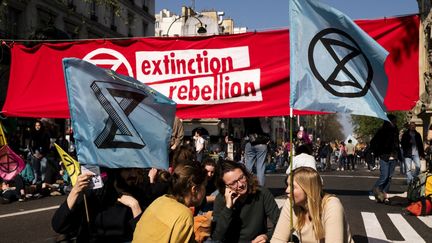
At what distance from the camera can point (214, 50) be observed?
901 cm

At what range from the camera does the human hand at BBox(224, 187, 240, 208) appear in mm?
4621

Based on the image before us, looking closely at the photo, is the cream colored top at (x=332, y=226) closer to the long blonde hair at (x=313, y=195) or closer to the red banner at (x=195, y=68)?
the long blonde hair at (x=313, y=195)

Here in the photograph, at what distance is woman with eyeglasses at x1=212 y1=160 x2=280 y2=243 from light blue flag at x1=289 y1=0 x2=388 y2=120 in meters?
0.84

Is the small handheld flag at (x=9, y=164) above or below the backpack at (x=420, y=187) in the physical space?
above

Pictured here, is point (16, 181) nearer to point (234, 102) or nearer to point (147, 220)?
point (234, 102)

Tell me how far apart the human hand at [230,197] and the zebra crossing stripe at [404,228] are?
11.1ft

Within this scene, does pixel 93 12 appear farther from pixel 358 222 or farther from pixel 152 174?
pixel 152 174

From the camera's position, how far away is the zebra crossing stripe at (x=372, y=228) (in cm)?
715

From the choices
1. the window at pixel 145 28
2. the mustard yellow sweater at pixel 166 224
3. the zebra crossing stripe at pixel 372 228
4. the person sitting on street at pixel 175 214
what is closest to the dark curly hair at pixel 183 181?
the person sitting on street at pixel 175 214

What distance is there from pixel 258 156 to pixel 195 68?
1.79m

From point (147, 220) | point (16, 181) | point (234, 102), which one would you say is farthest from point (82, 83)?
point (16, 181)

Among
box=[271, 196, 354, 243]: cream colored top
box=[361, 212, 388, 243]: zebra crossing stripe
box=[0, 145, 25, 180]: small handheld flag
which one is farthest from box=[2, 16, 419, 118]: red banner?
box=[271, 196, 354, 243]: cream colored top

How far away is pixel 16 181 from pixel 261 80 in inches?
240

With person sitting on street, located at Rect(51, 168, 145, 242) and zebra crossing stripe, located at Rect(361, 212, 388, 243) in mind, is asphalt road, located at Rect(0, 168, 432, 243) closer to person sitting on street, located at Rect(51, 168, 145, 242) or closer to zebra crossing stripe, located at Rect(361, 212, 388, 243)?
zebra crossing stripe, located at Rect(361, 212, 388, 243)
